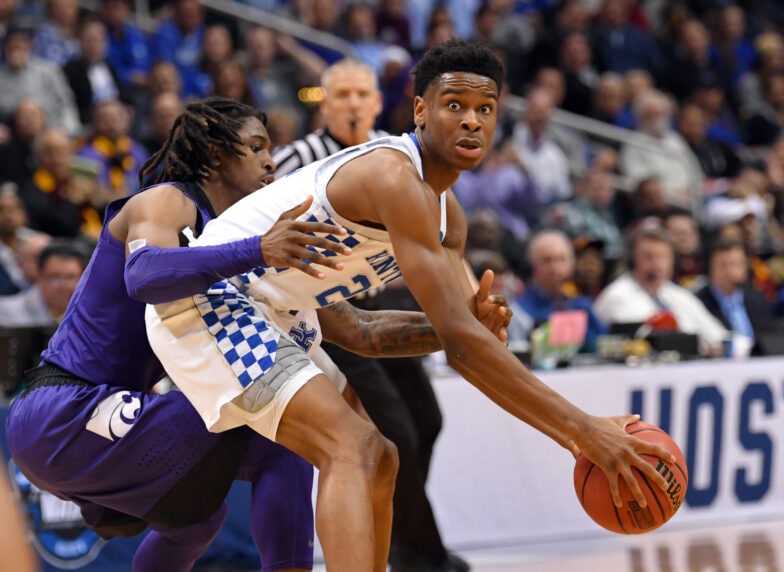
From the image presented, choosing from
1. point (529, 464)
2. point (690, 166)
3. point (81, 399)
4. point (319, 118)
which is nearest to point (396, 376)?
point (529, 464)

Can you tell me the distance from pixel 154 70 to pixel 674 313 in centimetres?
473

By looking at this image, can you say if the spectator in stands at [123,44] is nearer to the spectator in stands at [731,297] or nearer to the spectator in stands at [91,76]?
the spectator in stands at [91,76]

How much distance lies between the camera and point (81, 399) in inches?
156

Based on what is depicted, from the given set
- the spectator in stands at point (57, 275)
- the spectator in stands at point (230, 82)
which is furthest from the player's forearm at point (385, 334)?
the spectator in stands at point (230, 82)

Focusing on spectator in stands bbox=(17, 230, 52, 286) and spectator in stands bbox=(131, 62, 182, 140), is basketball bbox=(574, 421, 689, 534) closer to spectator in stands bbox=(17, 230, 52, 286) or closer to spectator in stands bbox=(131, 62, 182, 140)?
spectator in stands bbox=(17, 230, 52, 286)

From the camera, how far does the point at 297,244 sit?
346cm

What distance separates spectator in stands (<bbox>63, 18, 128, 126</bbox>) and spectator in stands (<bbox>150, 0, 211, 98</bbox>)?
2.29 ft

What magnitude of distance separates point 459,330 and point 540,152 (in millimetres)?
8683

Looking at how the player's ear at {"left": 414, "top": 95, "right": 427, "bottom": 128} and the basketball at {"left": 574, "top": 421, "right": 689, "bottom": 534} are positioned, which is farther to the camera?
the player's ear at {"left": 414, "top": 95, "right": 427, "bottom": 128}

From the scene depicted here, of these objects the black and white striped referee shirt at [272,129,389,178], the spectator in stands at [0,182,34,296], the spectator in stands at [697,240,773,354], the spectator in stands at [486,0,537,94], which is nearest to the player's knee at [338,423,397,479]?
the black and white striped referee shirt at [272,129,389,178]

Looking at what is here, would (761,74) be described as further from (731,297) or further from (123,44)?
(123,44)

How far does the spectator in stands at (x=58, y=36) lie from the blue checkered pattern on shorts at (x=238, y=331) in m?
7.25

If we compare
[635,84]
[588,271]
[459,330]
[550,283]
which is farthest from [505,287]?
[635,84]

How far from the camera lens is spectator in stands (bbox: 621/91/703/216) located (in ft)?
42.1
